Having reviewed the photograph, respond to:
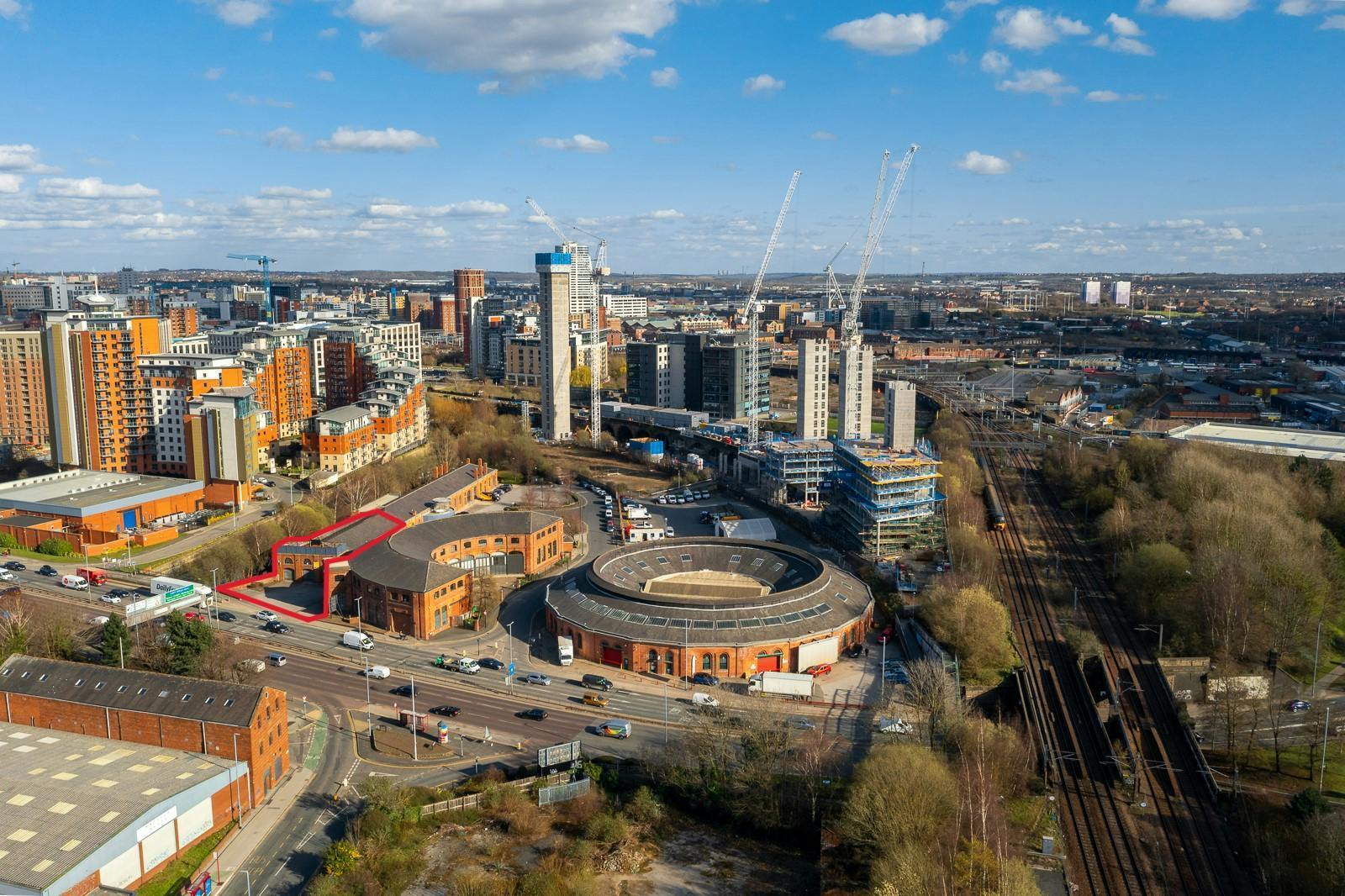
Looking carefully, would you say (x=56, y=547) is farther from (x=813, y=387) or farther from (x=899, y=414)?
(x=899, y=414)

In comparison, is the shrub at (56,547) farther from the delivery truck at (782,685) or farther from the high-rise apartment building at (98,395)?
the delivery truck at (782,685)

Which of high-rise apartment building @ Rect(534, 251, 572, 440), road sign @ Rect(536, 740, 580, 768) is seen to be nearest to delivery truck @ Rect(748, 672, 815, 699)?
road sign @ Rect(536, 740, 580, 768)

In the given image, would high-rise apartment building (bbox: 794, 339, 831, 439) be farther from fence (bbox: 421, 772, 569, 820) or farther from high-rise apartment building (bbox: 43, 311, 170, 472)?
fence (bbox: 421, 772, 569, 820)

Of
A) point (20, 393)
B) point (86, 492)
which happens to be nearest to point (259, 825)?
point (86, 492)

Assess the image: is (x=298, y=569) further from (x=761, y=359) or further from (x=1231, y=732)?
(x=761, y=359)

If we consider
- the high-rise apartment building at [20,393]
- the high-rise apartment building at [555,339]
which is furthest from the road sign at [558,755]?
the high-rise apartment building at [20,393]

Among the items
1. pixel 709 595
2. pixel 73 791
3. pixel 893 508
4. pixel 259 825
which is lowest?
pixel 259 825
